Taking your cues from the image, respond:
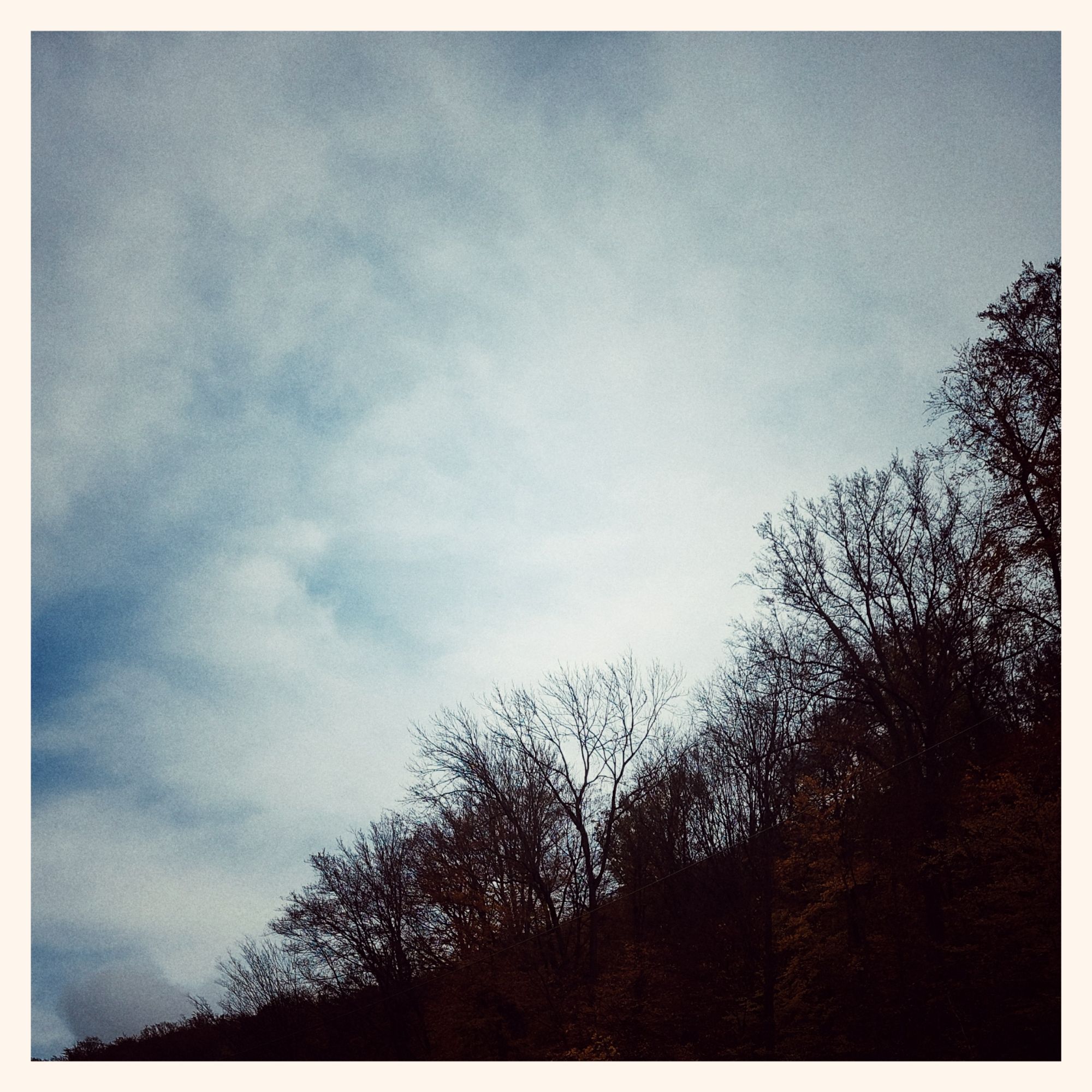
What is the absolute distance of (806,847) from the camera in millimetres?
18016

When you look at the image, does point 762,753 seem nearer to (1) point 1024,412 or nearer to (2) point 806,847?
(2) point 806,847

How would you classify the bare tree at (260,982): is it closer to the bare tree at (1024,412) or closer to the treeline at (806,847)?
the treeline at (806,847)

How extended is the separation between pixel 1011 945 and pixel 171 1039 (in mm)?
32141

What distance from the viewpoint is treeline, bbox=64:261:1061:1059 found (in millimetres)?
12859

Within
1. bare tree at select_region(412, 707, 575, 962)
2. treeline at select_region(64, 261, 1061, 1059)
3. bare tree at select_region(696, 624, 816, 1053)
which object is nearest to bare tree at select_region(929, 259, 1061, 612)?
treeline at select_region(64, 261, 1061, 1059)

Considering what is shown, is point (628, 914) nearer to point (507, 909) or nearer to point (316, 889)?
point (507, 909)

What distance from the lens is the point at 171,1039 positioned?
29.1 m

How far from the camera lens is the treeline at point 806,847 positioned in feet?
42.2

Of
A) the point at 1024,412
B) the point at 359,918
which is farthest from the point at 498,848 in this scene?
the point at 1024,412

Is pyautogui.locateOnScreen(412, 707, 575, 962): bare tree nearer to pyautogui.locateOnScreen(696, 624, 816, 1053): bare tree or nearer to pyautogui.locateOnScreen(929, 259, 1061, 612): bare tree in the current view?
pyautogui.locateOnScreen(696, 624, 816, 1053): bare tree

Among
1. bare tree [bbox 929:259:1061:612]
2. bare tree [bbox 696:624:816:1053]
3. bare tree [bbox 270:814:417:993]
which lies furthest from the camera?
bare tree [bbox 270:814:417:993]

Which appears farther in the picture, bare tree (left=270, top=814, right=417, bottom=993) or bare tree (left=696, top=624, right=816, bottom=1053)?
bare tree (left=270, top=814, right=417, bottom=993)

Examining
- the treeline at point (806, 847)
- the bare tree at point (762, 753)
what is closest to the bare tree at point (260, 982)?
the treeline at point (806, 847)
